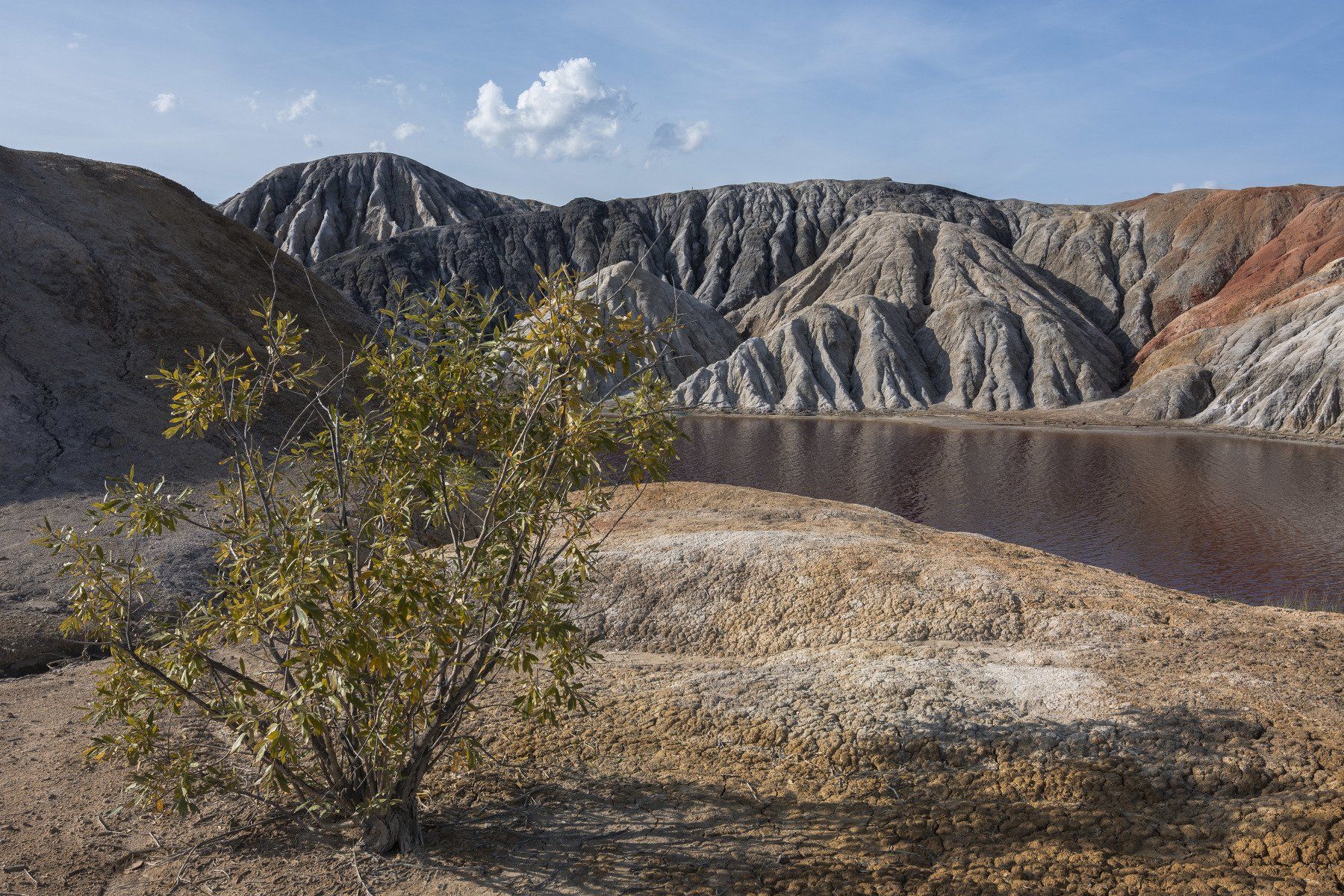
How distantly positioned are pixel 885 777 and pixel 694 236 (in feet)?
366

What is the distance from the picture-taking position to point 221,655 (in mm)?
10742

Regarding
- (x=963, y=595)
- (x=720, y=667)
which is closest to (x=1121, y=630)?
(x=963, y=595)

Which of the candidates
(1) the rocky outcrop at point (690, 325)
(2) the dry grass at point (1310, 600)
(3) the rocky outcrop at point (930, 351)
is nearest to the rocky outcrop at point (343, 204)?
(1) the rocky outcrop at point (690, 325)

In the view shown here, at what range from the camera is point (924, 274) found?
89.8 metres

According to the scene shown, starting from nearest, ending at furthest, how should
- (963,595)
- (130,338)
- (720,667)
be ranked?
(720,667) < (963,595) < (130,338)

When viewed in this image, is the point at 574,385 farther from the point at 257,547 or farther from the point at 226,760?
the point at 226,760

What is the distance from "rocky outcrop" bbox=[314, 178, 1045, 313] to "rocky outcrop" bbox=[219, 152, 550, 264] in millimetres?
11923

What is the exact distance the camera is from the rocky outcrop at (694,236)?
103750 millimetres

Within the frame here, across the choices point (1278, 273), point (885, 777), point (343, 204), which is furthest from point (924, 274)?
point (885, 777)

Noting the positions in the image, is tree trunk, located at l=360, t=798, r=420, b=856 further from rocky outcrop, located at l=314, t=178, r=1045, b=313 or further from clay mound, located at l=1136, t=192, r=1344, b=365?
rocky outcrop, located at l=314, t=178, r=1045, b=313

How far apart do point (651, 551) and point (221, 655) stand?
20.7 feet

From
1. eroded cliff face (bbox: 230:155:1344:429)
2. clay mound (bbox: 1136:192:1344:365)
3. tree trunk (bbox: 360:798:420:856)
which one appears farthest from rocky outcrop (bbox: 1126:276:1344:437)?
tree trunk (bbox: 360:798:420:856)

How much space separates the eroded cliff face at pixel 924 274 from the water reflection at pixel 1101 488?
1334cm

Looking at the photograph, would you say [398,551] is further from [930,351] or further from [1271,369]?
[930,351]
